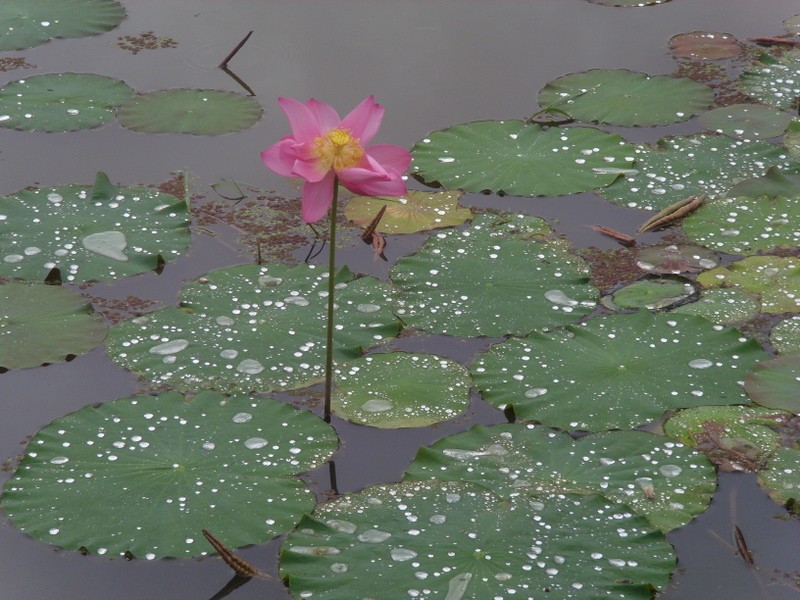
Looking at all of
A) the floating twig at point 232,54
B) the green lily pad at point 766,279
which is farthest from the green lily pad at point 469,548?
the floating twig at point 232,54

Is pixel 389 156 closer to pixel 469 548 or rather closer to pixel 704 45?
pixel 469 548

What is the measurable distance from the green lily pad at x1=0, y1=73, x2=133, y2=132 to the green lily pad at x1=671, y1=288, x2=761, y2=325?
2032mm

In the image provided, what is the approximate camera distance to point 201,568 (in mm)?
1958

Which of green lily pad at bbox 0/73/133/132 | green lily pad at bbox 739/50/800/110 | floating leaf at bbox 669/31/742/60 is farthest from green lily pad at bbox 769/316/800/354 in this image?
green lily pad at bbox 0/73/133/132

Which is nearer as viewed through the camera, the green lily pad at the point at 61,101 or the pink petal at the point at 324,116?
the pink petal at the point at 324,116

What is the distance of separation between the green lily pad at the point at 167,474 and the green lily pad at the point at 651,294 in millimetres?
881

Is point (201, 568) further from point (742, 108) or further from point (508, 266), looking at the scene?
point (742, 108)

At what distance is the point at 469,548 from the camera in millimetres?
1896

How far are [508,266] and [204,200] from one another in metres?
0.95

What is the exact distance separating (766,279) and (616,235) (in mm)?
426

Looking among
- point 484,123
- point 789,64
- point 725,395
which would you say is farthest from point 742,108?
point 725,395

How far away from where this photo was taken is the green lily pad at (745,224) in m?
2.94

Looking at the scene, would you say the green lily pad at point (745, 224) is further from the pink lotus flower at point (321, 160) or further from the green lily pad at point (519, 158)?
the pink lotus flower at point (321, 160)

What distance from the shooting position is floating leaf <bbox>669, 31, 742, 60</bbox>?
4027mm
